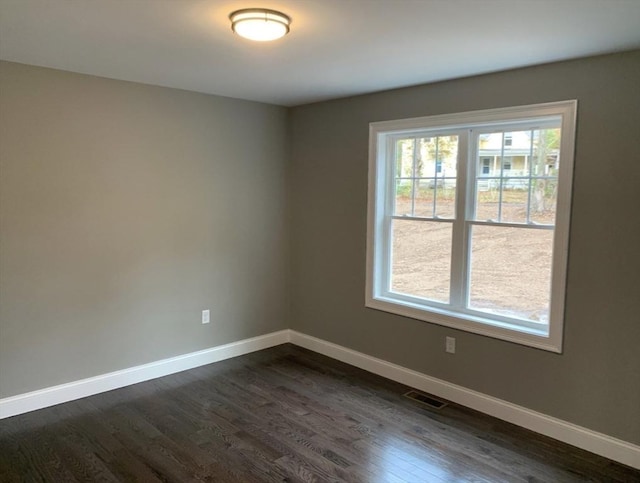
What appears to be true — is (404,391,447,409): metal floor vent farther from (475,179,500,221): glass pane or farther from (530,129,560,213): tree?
(530,129,560,213): tree

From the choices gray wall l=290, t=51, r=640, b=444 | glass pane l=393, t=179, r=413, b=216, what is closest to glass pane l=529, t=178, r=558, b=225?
gray wall l=290, t=51, r=640, b=444

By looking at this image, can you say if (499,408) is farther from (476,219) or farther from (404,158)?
(404,158)

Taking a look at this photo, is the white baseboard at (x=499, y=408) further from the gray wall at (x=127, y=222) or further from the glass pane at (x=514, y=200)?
the glass pane at (x=514, y=200)

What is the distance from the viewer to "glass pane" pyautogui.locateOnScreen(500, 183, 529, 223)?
10.7 ft

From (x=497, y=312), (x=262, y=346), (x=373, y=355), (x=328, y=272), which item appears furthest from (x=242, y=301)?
(x=497, y=312)

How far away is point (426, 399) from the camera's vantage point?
3.62 meters

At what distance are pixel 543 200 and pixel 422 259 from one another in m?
1.07

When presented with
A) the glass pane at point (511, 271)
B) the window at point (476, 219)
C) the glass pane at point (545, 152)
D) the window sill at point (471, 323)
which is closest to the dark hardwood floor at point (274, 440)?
the window sill at point (471, 323)

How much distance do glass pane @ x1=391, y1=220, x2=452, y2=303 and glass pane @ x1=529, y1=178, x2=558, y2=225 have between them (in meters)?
0.66

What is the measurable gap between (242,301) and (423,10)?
3.17 m

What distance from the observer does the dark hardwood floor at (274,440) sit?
8.72 feet

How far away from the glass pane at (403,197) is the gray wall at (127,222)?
50.9 inches

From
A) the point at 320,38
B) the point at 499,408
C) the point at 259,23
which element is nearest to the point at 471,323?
the point at 499,408

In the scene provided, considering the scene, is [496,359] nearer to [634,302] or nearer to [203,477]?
[634,302]
